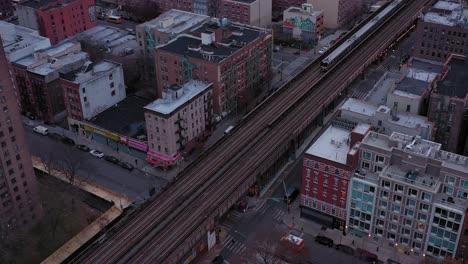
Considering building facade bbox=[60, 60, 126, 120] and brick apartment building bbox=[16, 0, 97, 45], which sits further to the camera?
brick apartment building bbox=[16, 0, 97, 45]

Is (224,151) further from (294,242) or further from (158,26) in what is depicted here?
(158,26)

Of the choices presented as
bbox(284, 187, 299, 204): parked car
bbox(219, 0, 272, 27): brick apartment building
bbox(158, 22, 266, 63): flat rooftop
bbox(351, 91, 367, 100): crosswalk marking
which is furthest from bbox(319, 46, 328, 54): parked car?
bbox(284, 187, 299, 204): parked car

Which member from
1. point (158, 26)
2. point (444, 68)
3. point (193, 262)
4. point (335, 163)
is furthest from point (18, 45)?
point (444, 68)

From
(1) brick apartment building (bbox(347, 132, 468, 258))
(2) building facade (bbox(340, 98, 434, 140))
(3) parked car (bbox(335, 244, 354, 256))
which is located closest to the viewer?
(1) brick apartment building (bbox(347, 132, 468, 258))

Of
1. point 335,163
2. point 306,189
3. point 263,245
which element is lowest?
point 263,245

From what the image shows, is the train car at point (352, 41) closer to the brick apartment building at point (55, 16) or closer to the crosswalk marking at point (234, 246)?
the crosswalk marking at point (234, 246)

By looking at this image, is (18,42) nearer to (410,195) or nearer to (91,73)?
(91,73)

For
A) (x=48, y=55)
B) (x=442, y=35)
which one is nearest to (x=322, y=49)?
(x=442, y=35)

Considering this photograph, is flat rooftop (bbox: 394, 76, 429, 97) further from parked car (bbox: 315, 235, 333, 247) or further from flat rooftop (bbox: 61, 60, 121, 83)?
flat rooftop (bbox: 61, 60, 121, 83)

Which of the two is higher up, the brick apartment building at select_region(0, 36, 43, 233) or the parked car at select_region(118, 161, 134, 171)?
the brick apartment building at select_region(0, 36, 43, 233)
